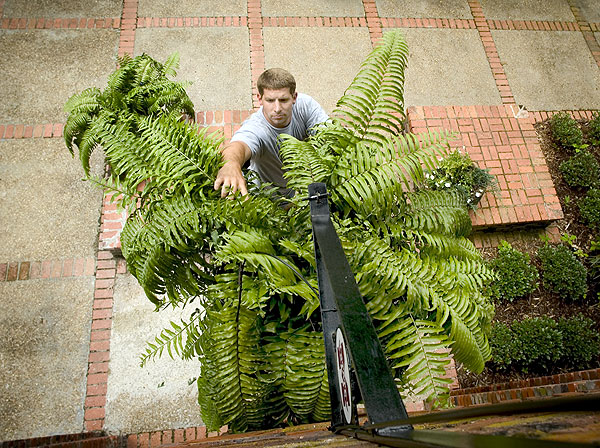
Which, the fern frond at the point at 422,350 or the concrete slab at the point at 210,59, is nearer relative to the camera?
the fern frond at the point at 422,350

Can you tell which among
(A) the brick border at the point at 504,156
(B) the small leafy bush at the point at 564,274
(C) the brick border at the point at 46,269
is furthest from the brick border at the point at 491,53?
(C) the brick border at the point at 46,269

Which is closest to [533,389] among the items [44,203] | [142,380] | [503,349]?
[503,349]

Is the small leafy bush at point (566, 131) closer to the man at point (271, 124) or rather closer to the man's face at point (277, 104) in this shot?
the man at point (271, 124)

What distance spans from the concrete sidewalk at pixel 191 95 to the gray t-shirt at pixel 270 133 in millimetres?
1827

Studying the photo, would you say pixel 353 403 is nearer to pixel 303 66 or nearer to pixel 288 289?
pixel 288 289

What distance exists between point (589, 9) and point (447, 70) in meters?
2.95

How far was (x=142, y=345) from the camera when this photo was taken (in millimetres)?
3805

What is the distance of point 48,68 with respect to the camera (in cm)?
521

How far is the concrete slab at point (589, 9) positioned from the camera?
6.43 meters

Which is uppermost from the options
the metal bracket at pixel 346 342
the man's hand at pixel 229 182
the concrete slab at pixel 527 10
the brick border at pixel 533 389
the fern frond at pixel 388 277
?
the concrete slab at pixel 527 10

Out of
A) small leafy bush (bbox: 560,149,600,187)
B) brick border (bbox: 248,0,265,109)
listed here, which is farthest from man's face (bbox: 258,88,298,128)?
small leafy bush (bbox: 560,149,600,187)

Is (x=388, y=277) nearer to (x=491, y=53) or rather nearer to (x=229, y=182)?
(x=229, y=182)

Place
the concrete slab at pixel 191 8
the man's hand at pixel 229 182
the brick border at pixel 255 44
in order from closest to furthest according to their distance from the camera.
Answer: the man's hand at pixel 229 182
the brick border at pixel 255 44
the concrete slab at pixel 191 8

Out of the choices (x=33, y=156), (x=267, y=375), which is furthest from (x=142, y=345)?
(x=33, y=156)
